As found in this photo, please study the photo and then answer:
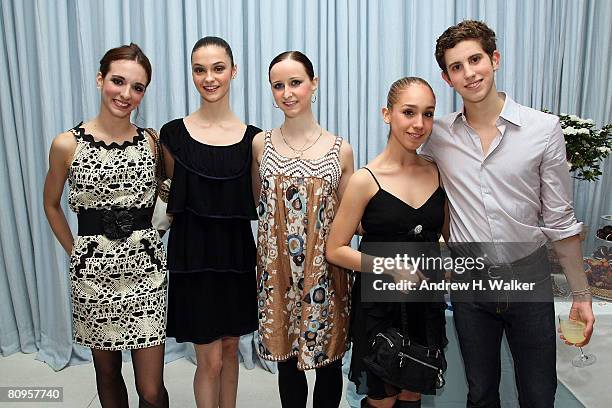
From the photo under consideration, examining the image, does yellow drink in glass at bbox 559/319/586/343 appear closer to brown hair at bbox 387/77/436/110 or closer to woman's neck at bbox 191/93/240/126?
brown hair at bbox 387/77/436/110

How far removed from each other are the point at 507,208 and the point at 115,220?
4.16ft

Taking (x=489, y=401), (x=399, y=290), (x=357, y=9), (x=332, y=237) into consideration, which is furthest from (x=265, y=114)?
(x=489, y=401)

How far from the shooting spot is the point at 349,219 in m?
1.78

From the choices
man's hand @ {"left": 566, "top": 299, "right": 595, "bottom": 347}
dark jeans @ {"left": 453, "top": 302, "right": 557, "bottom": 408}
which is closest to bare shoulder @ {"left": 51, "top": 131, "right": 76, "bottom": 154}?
dark jeans @ {"left": 453, "top": 302, "right": 557, "bottom": 408}

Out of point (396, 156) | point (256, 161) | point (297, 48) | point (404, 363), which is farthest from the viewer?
point (297, 48)

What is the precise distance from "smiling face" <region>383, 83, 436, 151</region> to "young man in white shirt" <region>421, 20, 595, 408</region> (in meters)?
0.11

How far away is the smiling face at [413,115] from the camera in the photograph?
175 cm

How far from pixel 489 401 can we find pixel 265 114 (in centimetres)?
182

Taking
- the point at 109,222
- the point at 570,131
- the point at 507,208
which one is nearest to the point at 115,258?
the point at 109,222

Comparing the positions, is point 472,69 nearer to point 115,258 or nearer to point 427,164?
point 427,164

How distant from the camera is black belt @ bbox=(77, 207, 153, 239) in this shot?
1.93 metres

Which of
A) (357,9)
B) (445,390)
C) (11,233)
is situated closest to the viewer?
(445,390)

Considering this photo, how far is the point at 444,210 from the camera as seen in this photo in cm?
183

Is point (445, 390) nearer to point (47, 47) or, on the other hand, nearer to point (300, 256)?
point (300, 256)
